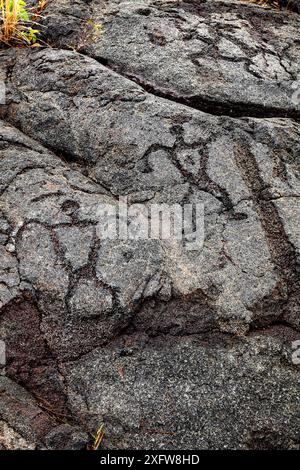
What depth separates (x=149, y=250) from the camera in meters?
2.37

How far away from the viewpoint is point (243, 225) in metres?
2.48

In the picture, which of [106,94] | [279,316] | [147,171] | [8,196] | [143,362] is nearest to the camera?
[143,362]

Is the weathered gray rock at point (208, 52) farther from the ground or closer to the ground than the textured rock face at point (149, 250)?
farther from the ground

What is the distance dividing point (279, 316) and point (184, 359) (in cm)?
52

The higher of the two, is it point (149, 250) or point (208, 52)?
point (208, 52)

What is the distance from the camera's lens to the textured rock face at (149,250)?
201 centimetres

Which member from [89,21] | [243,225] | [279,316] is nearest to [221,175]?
[243,225]

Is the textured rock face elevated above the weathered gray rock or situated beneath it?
situated beneath

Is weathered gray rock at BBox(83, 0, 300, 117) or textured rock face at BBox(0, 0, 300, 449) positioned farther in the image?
weathered gray rock at BBox(83, 0, 300, 117)

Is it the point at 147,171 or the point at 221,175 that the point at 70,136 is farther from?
the point at 221,175

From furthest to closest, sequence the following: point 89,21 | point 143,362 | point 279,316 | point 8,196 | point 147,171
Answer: point 89,21 → point 147,171 → point 8,196 → point 279,316 → point 143,362

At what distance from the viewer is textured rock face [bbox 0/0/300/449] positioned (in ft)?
6.61

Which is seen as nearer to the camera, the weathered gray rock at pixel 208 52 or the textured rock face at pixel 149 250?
the textured rock face at pixel 149 250

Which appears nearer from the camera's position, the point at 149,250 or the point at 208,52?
the point at 149,250
